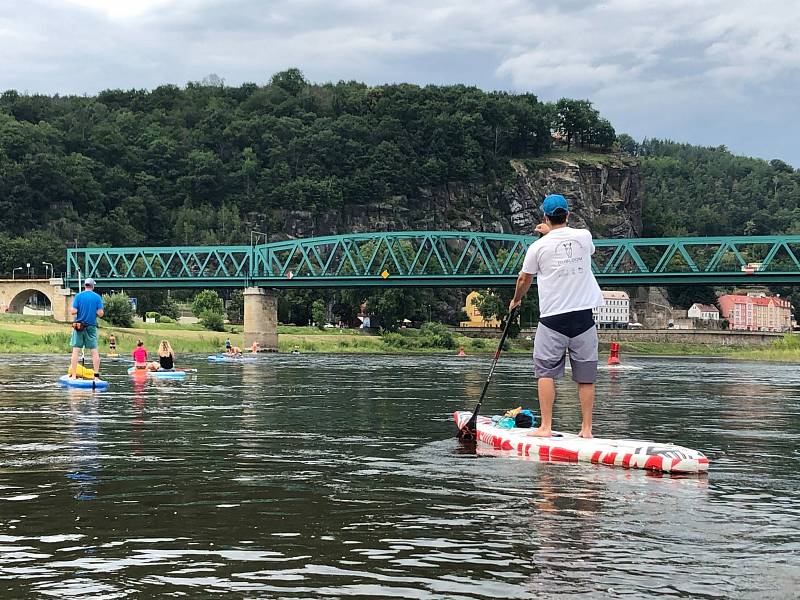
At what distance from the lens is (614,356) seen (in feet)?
238

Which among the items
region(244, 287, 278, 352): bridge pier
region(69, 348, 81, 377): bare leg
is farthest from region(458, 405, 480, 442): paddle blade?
region(244, 287, 278, 352): bridge pier

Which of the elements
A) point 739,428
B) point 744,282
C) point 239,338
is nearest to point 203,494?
point 739,428

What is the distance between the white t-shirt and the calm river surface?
2.49 metres

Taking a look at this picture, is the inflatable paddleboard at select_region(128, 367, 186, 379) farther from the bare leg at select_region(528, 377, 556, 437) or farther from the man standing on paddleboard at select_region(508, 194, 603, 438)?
the man standing on paddleboard at select_region(508, 194, 603, 438)

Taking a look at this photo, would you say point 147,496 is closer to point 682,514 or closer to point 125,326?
point 682,514

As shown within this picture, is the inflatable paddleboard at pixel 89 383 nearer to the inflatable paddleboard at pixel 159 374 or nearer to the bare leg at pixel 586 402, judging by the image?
the inflatable paddleboard at pixel 159 374

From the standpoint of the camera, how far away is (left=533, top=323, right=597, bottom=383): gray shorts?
15.8 meters

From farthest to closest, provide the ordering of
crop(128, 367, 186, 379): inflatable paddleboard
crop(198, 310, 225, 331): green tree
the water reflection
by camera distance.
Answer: crop(198, 310, 225, 331): green tree → crop(128, 367, 186, 379): inflatable paddleboard → the water reflection

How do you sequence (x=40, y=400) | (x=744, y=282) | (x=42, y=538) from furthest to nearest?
1. (x=744, y=282)
2. (x=40, y=400)
3. (x=42, y=538)

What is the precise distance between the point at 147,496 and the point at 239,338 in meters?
119

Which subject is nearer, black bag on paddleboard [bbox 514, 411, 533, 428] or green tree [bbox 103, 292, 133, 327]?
black bag on paddleboard [bbox 514, 411, 533, 428]

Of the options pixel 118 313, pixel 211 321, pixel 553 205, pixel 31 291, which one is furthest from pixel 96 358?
pixel 31 291

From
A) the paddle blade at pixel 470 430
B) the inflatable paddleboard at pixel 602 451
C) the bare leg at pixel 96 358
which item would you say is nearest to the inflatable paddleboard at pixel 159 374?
the bare leg at pixel 96 358

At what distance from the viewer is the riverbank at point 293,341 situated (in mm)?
88188
